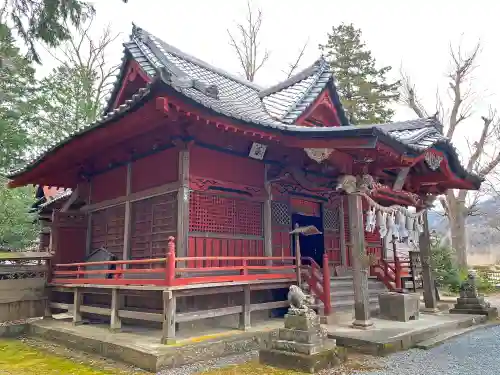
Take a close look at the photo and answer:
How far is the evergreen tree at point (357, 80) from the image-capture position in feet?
90.5

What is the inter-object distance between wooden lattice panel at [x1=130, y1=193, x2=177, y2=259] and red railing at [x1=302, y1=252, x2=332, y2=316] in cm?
343

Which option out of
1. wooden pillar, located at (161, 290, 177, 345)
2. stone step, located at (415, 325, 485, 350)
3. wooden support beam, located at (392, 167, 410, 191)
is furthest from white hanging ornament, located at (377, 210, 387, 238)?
wooden pillar, located at (161, 290, 177, 345)

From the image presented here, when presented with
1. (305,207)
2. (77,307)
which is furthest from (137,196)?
(305,207)

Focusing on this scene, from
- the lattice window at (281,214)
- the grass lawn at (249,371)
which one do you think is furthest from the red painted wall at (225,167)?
the grass lawn at (249,371)

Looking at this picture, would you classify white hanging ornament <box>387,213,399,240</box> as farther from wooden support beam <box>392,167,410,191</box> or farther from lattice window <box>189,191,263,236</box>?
lattice window <box>189,191,263,236</box>

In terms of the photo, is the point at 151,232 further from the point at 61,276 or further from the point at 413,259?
the point at 413,259

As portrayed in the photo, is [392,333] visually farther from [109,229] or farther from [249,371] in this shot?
[109,229]

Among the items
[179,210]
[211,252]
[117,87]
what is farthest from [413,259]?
[117,87]

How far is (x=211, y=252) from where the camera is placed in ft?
31.0

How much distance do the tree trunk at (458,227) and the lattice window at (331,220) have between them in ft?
45.5

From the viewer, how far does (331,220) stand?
1325 centimetres

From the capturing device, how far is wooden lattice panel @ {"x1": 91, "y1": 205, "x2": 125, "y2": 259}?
36.5 ft

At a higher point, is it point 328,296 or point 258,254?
point 258,254

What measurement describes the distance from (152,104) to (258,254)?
4.90 m
